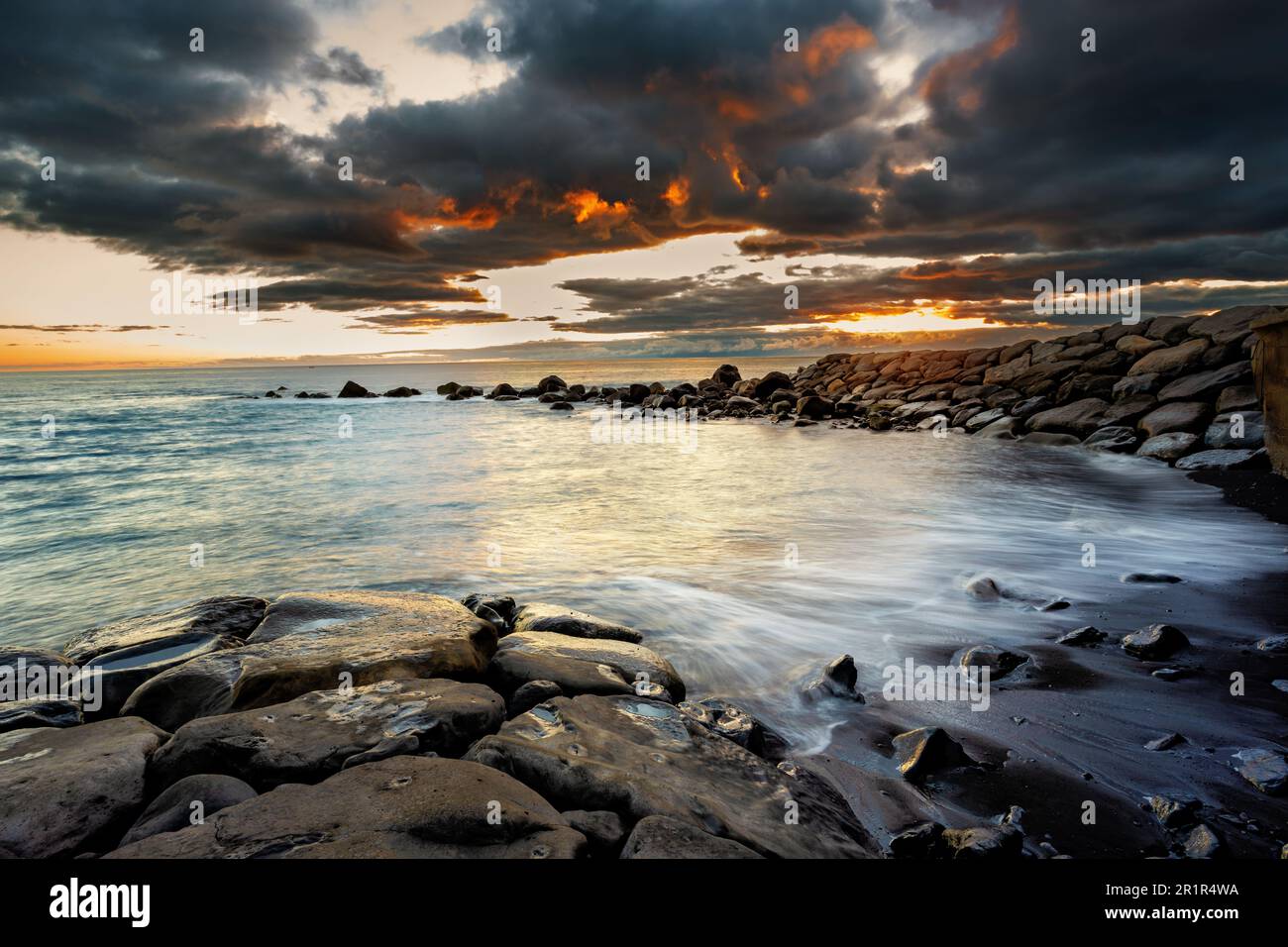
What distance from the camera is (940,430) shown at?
20.8 m

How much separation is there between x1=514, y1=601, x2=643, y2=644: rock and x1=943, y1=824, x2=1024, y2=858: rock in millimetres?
3122

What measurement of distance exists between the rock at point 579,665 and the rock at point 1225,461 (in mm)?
12251

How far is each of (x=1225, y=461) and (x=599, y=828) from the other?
14.3 m

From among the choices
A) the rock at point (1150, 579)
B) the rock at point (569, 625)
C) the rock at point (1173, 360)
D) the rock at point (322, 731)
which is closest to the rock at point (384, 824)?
the rock at point (322, 731)

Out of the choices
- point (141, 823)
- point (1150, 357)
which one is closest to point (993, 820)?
point (141, 823)

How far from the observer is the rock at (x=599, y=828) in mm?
2504

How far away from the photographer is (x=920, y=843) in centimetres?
283

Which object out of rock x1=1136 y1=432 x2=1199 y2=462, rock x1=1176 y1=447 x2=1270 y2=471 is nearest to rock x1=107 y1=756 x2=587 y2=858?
rock x1=1176 y1=447 x2=1270 y2=471

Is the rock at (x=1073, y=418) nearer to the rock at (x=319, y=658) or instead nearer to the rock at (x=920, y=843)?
the rock at (x=920, y=843)

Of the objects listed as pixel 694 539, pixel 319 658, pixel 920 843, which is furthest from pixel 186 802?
pixel 694 539

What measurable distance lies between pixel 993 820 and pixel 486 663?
3271 mm

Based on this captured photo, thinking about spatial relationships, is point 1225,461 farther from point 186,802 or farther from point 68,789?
point 68,789

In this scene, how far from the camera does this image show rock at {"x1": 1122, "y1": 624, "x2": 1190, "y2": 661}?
4633 mm
